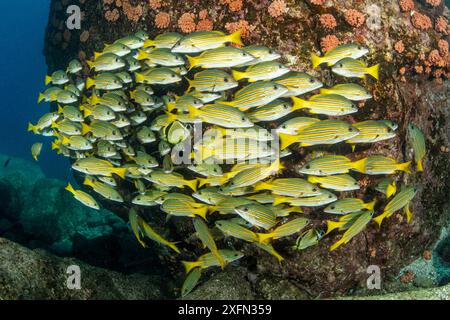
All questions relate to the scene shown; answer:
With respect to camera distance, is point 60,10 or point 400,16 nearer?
point 400,16

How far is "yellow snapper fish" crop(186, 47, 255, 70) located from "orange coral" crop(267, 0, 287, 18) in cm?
151

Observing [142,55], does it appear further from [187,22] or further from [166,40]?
[187,22]

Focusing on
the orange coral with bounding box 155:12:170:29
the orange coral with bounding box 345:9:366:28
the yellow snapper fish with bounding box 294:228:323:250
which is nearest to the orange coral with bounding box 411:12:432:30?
the orange coral with bounding box 345:9:366:28

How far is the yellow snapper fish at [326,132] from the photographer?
159 inches

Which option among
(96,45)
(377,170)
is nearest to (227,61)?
(377,170)

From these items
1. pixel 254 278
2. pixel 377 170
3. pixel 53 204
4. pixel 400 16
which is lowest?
pixel 53 204

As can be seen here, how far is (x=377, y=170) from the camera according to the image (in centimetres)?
440

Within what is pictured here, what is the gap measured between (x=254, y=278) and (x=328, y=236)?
1.34 meters

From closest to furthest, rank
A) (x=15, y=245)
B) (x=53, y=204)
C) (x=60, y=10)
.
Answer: (x=15, y=245), (x=60, y=10), (x=53, y=204)

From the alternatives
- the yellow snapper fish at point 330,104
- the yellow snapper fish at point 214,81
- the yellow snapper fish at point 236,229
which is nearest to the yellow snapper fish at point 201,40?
the yellow snapper fish at point 214,81

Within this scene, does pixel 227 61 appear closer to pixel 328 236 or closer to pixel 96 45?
pixel 328 236

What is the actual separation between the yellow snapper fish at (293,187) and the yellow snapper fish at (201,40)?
1949mm

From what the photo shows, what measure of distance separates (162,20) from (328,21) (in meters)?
2.86

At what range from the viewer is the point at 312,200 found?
434cm
